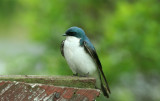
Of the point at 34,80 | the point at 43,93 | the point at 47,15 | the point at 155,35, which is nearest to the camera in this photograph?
the point at 43,93

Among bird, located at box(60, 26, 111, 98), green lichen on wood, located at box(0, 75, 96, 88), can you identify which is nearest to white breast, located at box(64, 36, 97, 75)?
bird, located at box(60, 26, 111, 98)

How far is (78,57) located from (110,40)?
1.42 m

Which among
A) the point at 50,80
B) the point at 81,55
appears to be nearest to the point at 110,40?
the point at 81,55

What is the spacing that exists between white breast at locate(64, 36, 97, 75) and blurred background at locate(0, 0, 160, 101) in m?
1.25

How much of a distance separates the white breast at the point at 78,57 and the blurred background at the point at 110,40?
1253 mm

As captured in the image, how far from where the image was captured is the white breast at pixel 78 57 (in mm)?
3906

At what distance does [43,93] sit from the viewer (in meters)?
1.74

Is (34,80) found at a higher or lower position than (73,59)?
higher

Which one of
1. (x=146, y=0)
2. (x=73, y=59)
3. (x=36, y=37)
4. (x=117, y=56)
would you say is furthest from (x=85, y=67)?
(x=146, y=0)

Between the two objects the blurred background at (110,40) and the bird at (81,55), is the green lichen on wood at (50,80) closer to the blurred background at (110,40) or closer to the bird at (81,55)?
the bird at (81,55)

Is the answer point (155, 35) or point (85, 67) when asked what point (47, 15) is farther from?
point (85, 67)

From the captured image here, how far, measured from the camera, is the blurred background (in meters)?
5.23

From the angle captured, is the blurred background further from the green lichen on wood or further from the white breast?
the green lichen on wood

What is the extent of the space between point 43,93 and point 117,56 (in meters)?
3.58
